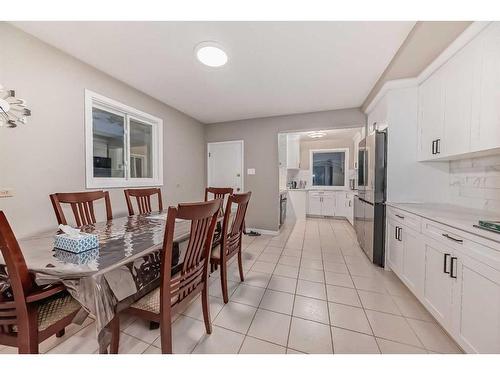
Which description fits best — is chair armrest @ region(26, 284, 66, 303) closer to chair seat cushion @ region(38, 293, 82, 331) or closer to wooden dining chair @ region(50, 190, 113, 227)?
chair seat cushion @ region(38, 293, 82, 331)

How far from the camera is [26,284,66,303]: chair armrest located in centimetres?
83

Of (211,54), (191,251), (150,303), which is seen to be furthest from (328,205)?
(150,303)

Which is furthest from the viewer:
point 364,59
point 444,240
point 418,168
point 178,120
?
point 178,120

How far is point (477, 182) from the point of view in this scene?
6.08ft

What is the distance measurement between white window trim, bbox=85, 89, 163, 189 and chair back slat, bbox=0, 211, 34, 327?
1.65 m

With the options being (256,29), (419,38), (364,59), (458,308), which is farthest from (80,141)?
(458,308)

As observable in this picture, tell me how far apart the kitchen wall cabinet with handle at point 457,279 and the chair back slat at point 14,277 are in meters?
2.21

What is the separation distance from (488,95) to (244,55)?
6.59 ft

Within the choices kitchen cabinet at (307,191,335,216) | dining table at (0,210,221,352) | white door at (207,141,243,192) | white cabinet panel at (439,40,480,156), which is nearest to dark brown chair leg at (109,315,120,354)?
dining table at (0,210,221,352)

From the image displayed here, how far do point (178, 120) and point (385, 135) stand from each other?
335 cm

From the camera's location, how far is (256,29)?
65.2 inches

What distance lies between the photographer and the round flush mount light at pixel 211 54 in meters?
1.85
